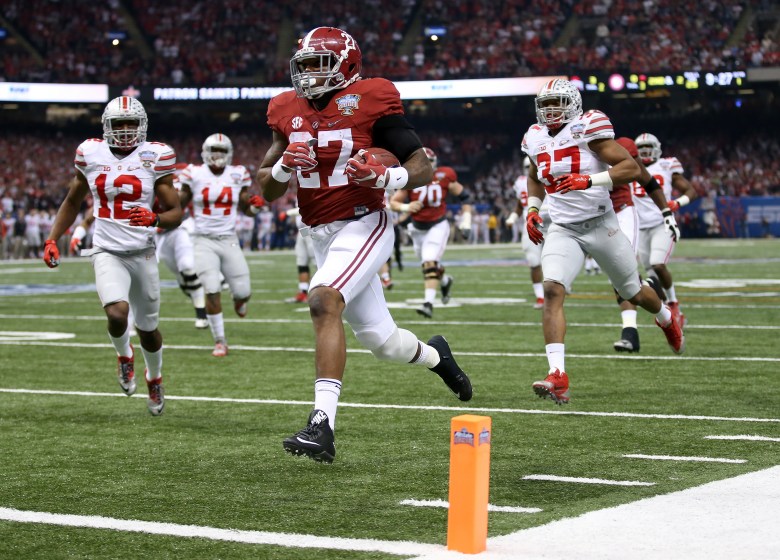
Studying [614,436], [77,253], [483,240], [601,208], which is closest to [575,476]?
[614,436]

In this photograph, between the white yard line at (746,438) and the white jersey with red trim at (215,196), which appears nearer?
the white yard line at (746,438)

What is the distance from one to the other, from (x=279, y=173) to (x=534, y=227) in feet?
8.48

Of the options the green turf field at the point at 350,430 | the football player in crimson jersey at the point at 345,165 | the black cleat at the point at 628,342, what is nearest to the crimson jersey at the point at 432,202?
the green turf field at the point at 350,430

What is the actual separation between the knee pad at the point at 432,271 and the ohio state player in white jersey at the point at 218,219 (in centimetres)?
285

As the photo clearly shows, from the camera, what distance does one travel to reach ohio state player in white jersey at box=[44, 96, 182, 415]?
23.0 feet

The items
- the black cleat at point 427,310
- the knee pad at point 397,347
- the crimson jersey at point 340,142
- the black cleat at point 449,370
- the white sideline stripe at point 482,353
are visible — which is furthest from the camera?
the black cleat at point 427,310

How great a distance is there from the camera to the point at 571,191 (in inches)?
296

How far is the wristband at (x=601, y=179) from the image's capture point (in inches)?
279

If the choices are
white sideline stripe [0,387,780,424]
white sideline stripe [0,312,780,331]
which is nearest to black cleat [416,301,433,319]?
white sideline stripe [0,312,780,331]

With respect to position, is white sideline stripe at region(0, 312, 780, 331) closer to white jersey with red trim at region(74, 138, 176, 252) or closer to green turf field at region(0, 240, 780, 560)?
green turf field at region(0, 240, 780, 560)

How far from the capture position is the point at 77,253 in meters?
8.13

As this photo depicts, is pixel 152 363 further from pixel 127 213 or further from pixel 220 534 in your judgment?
pixel 220 534

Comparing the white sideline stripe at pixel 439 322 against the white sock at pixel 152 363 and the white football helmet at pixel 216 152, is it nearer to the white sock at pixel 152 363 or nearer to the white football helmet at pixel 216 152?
the white football helmet at pixel 216 152

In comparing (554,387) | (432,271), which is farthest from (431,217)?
(554,387)
